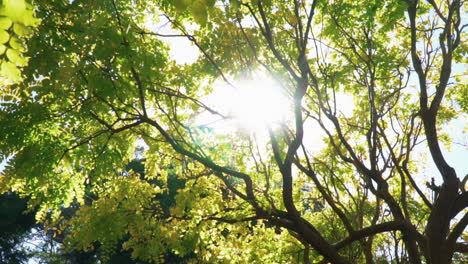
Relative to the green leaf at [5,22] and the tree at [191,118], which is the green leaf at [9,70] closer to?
the green leaf at [5,22]

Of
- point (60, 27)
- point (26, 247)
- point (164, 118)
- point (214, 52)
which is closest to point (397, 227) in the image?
point (214, 52)

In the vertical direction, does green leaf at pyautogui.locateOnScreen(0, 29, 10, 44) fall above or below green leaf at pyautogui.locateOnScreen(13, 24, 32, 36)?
below

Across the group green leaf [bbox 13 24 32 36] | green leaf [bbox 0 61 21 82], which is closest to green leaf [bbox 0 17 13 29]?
green leaf [bbox 13 24 32 36]

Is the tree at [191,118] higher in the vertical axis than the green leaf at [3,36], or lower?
higher

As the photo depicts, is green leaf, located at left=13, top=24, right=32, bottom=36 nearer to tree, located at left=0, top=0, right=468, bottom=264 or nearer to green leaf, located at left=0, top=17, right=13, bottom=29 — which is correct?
green leaf, located at left=0, top=17, right=13, bottom=29

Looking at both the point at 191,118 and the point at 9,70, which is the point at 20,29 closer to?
the point at 9,70

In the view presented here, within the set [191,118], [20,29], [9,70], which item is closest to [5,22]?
[20,29]

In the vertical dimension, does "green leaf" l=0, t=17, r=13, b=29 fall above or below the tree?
below

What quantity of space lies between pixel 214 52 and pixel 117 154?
7.13 feet

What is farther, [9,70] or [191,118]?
[191,118]

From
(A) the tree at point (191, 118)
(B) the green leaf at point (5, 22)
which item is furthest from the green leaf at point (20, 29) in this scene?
(A) the tree at point (191, 118)

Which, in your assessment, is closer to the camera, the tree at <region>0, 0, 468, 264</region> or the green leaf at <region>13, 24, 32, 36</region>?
the green leaf at <region>13, 24, 32, 36</region>

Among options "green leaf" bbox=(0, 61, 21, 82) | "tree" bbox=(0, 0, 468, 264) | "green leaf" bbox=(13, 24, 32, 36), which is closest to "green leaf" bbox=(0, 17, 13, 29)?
"green leaf" bbox=(13, 24, 32, 36)

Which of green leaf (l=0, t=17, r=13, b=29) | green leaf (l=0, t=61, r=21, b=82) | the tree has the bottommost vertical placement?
green leaf (l=0, t=61, r=21, b=82)
